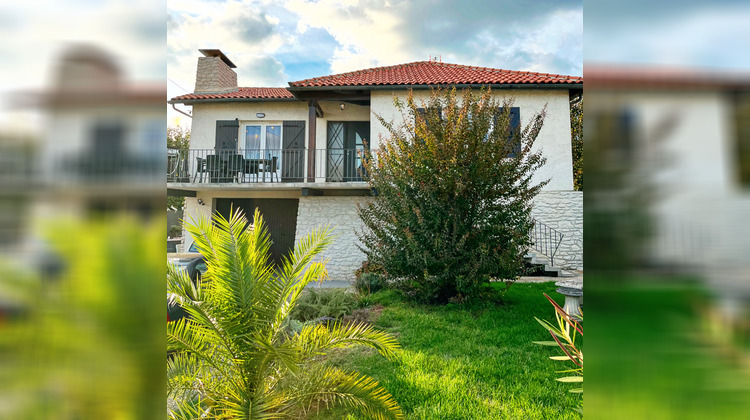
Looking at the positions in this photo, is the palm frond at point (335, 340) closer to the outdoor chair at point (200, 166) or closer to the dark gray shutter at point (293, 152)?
the dark gray shutter at point (293, 152)

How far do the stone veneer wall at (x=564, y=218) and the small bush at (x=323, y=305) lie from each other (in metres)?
7.27

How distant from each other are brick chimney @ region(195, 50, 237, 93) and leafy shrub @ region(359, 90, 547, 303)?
11.1m

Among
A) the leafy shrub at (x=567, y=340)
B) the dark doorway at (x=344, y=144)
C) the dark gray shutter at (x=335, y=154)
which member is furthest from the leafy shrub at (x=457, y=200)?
the dark doorway at (x=344, y=144)

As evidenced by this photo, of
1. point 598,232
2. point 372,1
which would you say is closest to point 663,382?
point 598,232

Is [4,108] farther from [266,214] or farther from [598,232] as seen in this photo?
[266,214]

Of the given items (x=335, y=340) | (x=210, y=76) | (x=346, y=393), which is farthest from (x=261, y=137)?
(x=346, y=393)

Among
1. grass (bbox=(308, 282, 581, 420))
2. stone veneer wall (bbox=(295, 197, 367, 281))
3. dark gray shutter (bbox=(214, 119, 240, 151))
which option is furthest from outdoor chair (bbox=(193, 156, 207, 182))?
grass (bbox=(308, 282, 581, 420))

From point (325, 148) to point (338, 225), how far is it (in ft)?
9.30

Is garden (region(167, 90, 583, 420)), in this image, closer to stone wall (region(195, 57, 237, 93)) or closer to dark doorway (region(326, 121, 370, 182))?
dark doorway (region(326, 121, 370, 182))

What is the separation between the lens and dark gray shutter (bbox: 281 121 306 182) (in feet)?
43.7

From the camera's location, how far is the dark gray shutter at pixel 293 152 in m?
13.3

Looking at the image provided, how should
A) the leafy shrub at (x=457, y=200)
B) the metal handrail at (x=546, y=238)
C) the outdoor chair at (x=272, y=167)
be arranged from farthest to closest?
the outdoor chair at (x=272, y=167), the metal handrail at (x=546, y=238), the leafy shrub at (x=457, y=200)

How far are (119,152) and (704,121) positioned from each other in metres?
0.72

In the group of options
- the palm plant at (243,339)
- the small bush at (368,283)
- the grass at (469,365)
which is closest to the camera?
the palm plant at (243,339)
